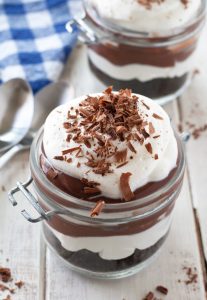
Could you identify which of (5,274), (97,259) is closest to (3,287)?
(5,274)

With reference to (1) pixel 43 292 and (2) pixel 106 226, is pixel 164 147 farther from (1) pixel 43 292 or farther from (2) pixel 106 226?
(1) pixel 43 292

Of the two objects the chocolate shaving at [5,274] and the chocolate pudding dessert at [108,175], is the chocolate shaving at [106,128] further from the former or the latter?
the chocolate shaving at [5,274]

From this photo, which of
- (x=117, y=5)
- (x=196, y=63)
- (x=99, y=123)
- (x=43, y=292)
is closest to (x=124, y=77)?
(x=117, y=5)

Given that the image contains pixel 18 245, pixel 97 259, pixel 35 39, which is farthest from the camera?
pixel 35 39

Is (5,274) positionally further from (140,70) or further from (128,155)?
(140,70)


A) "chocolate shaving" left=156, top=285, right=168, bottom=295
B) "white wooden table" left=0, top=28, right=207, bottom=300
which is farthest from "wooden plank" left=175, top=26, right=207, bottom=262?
"chocolate shaving" left=156, top=285, right=168, bottom=295
